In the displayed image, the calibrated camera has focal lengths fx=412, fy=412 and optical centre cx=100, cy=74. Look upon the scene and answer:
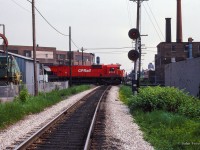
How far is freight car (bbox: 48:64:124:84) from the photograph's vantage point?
76312mm

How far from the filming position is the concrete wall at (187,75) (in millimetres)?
30469

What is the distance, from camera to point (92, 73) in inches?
3066

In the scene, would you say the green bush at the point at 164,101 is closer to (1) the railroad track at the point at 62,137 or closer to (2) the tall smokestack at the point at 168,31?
(1) the railroad track at the point at 62,137

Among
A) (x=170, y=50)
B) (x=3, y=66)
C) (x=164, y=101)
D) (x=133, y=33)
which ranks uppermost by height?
(x=170, y=50)

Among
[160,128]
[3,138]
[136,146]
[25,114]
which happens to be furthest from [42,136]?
[25,114]

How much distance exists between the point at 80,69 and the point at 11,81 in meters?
45.3

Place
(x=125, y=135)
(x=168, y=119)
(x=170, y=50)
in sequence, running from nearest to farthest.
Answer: (x=125, y=135), (x=168, y=119), (x=170, y=50)

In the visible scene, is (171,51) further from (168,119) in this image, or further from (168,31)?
(168,119)

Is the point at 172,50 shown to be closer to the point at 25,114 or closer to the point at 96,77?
the point at 96,77

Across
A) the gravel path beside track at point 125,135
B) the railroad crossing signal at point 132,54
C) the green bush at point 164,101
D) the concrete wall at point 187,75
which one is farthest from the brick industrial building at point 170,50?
the gravel path beside track at point 125,135

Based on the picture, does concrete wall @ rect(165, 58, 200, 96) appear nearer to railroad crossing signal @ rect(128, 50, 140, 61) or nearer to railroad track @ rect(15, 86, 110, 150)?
railroad crossing signal @ rect(128, 50, 140, 61)

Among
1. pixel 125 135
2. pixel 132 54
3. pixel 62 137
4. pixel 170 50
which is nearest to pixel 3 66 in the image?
pixel 132 54

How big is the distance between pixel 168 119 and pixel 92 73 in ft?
202

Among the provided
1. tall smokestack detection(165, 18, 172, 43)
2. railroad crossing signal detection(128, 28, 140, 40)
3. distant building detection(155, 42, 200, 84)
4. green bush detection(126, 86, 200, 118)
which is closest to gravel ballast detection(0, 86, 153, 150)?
green bush detection(126, 86, 200, 118)
